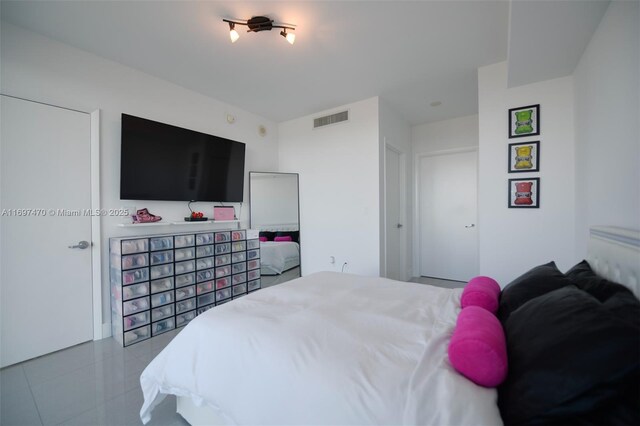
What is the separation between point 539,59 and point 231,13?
A: 2.47 m

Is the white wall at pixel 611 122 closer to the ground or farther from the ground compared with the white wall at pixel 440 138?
closer to the ground

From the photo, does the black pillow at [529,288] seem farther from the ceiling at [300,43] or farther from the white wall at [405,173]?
the white wall at [405,173]

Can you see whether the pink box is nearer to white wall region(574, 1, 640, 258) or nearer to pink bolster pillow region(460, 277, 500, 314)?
pink bolster pillow region(460, 277, 500, 314)

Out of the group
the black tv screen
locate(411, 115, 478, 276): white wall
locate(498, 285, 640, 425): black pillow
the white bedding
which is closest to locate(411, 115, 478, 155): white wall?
locate(411, 115, 478, 276): white wall

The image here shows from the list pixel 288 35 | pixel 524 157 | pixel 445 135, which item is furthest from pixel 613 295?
pixel 445 135

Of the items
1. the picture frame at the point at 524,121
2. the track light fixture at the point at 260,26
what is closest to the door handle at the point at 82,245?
the track light fixture at the point at 260,26

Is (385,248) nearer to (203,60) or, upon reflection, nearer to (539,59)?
(539,59)

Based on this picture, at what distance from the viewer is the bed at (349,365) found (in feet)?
2.66

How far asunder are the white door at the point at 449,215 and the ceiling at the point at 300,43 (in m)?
1.25

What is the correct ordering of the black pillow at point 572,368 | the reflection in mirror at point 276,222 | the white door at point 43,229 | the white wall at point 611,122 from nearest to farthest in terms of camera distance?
1. the black pillow at point 572,368
2. the white wall at point 611,122
3. the white door at point 43,229
4. the reflection in mirror at point 276,222

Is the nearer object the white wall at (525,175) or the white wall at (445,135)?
the white wall at (525,175)

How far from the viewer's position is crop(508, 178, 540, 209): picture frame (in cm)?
256

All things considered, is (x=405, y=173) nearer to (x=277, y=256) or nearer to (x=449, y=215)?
(x=449, y=215)

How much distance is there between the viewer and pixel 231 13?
2.12 meters
